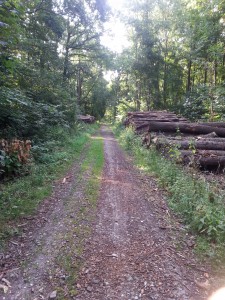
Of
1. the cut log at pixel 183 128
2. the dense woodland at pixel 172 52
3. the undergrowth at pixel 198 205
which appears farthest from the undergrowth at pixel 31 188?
the dense woodland at pixel 172 52

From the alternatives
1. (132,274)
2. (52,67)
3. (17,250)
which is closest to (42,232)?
(17,250)

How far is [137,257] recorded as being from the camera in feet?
12.9

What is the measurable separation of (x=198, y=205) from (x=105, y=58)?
21904mm

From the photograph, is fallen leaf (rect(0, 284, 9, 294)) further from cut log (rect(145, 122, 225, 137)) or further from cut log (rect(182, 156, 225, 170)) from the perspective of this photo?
cut log (rect(145, 122, 225, 137))

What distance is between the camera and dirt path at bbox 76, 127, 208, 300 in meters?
3.22

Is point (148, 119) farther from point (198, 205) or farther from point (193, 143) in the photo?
point (198, 205)

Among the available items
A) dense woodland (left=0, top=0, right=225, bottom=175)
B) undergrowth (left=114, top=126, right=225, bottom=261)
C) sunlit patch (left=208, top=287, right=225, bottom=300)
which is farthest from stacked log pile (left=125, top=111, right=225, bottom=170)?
dense woodland (left=0, top=0, right=225, bottom=175)

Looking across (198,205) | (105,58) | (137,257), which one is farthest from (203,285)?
(105,58)

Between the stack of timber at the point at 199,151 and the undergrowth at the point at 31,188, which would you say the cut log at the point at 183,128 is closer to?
the stack of timber at the point at 199,151

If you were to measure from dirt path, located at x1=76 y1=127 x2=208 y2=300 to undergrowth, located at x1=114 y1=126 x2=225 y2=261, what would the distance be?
35cm

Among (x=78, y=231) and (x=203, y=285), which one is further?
(x=78, y=231)

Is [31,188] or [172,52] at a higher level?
[172,52]

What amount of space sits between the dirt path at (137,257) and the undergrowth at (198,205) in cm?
35

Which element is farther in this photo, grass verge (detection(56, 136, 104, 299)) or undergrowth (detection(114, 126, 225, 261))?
undergrowth (detection(114, 126, 225, 261))
